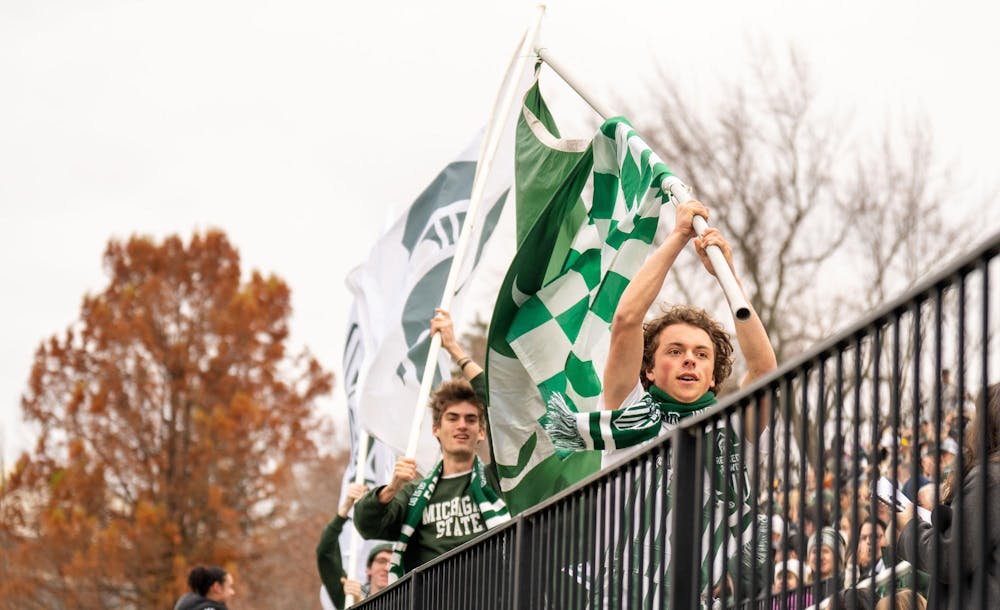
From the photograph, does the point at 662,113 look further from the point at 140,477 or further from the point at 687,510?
the point at 687,510

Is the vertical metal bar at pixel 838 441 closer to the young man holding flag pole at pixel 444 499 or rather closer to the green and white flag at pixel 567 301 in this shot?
the green and white flag at pixel 567 301

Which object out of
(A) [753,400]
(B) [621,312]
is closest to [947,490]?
(A) [753,400]

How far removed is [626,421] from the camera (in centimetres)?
574

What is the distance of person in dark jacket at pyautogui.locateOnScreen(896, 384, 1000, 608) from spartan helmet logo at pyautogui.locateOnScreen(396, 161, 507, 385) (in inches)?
342

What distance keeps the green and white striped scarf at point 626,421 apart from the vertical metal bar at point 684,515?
1317 millimetres

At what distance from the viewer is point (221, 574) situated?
13.0 metres

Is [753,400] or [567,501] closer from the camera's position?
[753,400]

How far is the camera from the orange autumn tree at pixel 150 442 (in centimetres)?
3653

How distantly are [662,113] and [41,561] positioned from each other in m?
16.4

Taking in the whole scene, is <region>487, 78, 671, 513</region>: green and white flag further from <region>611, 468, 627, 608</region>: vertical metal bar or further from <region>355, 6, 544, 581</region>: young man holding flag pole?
<region>611, 468, 627, 608</region>: vertical metal bar

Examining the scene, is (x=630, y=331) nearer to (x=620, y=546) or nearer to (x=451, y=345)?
(x=620, y=546)

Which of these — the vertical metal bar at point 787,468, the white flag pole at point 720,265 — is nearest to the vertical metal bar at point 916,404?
the vertical metal bar at point 787,468

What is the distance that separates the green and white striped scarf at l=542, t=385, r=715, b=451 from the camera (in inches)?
226

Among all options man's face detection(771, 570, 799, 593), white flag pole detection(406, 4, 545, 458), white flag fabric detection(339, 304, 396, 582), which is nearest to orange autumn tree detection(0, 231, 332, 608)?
white flag fabric detection(339, 304, 396, 582)
